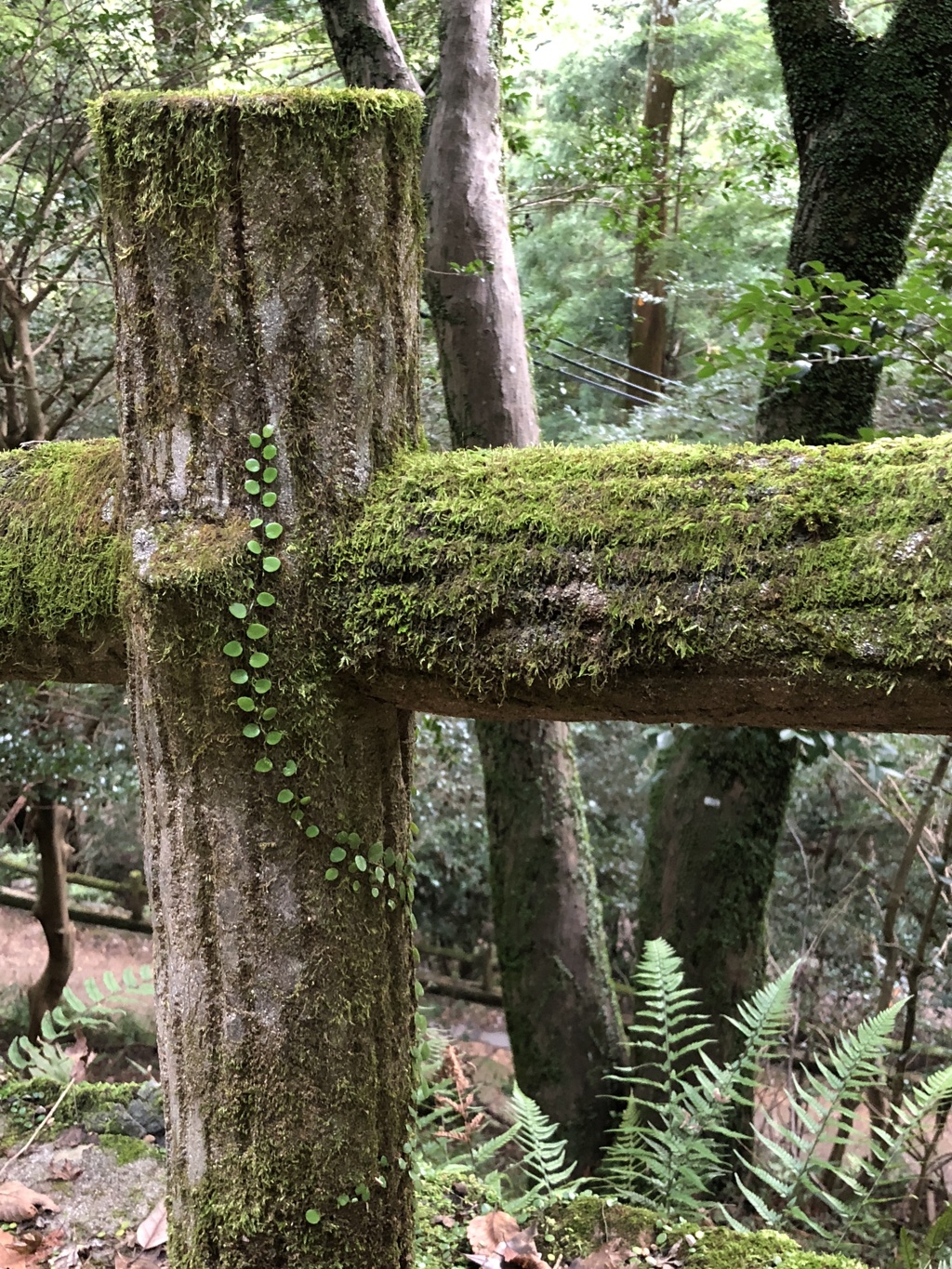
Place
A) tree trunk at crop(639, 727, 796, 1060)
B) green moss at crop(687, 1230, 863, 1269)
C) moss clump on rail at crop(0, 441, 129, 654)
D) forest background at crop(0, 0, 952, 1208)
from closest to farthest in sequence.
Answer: moss clump on rail at crop(0, 441, 129, 654) → green moss at crop(687, 1230, 863, 1269) → tree trunk at crop(639, 727, 796, 1060) → forest background at crop(0, 0, 952, 1208)

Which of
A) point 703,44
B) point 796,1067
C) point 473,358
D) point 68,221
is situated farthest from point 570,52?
point 796,1067

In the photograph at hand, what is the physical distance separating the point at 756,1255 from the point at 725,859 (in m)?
1.93

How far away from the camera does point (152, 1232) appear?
2.13m

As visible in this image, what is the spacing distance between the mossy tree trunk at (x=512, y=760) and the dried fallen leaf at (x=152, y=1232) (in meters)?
2.03

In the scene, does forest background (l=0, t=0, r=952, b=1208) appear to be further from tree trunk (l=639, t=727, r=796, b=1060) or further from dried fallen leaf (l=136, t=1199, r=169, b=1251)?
dried fallen leaf (l=136, t=1199, r=169, b=1251)

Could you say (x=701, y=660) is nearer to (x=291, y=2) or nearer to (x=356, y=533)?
(x=356, y=533)

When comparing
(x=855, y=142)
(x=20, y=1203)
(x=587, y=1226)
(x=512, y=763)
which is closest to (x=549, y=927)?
(x=512, y=763)

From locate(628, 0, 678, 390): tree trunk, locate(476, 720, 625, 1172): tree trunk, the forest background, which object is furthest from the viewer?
locate(628, 0, 678, 390): tree trunk

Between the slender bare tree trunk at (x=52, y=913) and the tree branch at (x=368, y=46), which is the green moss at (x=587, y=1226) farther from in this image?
the slender bare tree trunk at (x=52, y=913)

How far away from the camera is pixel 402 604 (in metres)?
1.24

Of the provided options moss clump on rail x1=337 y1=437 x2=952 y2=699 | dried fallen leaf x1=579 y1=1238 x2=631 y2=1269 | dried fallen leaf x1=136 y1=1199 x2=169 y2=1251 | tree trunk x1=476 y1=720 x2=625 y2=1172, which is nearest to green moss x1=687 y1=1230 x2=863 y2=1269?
dried fallen leaf x1=579 y1=1238 x2=631 y2=1269

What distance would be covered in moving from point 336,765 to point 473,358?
2788 millimetres

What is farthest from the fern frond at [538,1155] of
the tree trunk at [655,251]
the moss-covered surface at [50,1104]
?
the tree trunk at [655,251]

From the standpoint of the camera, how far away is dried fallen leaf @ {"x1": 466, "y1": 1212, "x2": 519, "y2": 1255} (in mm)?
1952
